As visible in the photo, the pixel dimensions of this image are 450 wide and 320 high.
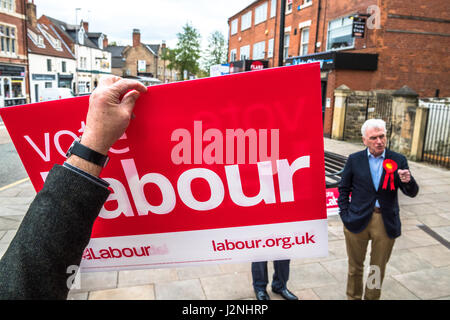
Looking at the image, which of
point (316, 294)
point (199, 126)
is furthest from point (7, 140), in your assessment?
point (199, 126)

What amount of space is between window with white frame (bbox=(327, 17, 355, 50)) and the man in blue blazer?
15422 millimetres

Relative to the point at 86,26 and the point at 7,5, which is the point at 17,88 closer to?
the point at 7,5

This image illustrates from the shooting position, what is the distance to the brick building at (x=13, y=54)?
28.6 meters

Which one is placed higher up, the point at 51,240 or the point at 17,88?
the point at 17,88

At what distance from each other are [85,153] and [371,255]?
11.3 ft

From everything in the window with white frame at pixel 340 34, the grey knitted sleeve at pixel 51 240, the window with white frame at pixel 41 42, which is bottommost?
the grey knitted sleeve at pixel 51 240

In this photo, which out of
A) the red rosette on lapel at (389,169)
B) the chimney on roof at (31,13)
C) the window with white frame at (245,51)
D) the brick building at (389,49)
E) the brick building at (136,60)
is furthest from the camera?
the brick building at (136,60)

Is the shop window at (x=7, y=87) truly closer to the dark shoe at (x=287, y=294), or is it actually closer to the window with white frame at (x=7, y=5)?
the window with white frame at (x=7, y=5)

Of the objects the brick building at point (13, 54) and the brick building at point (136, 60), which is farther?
the brick building at point (136, 60)

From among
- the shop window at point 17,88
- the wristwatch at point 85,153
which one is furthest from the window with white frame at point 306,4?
the shop window at point 17,88

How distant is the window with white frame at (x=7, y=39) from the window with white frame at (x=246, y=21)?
21.0 meters

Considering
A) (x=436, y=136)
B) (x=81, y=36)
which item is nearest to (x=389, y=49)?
(x=436, y=136)

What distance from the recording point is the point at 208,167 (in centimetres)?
165
